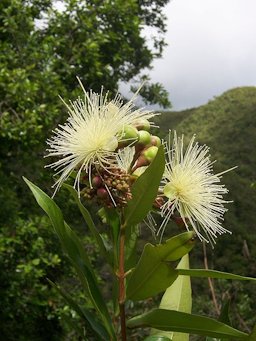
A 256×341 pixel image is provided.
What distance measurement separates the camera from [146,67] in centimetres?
754

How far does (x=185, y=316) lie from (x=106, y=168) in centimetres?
24

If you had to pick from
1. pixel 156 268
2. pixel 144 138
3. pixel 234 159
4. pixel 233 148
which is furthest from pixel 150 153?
pixel 233 148

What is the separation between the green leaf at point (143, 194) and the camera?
782mm

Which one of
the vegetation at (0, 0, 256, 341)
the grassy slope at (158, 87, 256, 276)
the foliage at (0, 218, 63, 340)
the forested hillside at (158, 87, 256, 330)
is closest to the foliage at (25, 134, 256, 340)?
the forested hillside at (158, 87, 256, 330)

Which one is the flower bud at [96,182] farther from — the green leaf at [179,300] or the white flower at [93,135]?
the green leaf at [179,300]

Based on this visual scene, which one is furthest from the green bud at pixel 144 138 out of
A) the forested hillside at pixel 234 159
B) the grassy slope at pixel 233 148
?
the grassy slope at pixel 233 148

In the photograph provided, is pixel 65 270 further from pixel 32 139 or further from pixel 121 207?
pixel 121 207

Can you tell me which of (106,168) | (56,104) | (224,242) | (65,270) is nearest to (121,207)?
(106,168)

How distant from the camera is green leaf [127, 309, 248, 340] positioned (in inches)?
29.7

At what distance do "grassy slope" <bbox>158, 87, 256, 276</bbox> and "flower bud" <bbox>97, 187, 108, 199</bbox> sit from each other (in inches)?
78.7

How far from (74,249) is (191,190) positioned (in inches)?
8.2

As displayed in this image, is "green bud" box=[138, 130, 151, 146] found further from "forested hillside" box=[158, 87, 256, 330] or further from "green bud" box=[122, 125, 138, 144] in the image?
"forested hillside" box=[158, 87, 256, 330]

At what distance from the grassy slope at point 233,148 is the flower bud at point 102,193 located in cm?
200

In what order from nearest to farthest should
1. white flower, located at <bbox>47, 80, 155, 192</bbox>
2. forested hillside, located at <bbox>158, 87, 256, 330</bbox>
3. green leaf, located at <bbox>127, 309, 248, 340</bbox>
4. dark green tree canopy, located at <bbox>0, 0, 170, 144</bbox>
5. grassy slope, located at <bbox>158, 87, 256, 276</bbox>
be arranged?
1. green leaf, located at <bbox>127, 309, 248, 340</bbox>
2. white flower, located at <bbox>47, 80, 155, 192</bbox>
3. dark green tree canopy, located at <bbox>0, 0, 170, 144</bbox>
4. forested hillside, located at <bbox>158, 87, 256, 330</bbox>
5. grassy slope, located at <bbox>158, 87, 256, 276</bbox>
